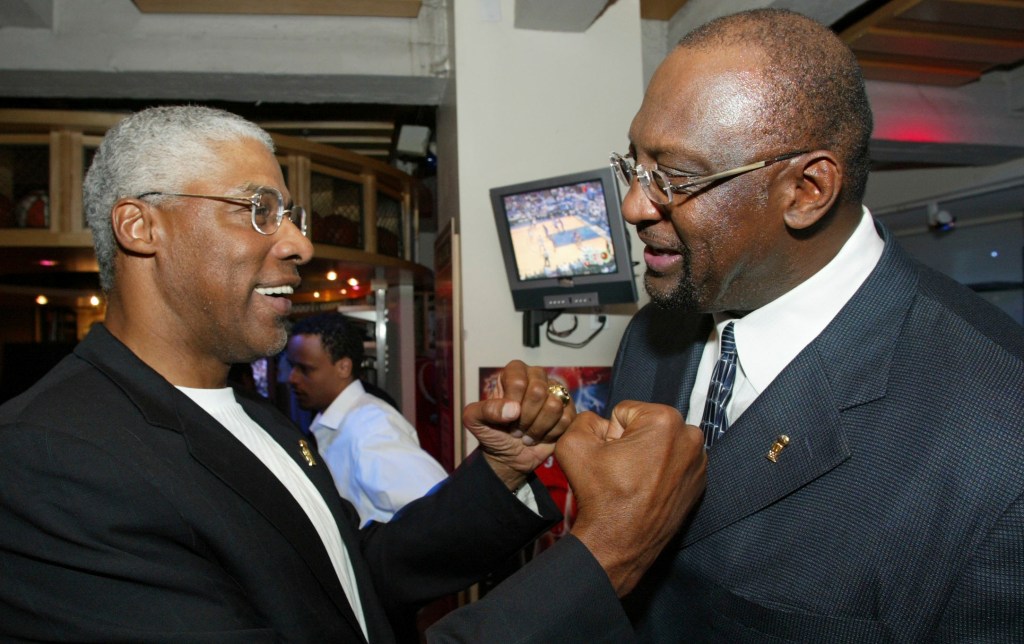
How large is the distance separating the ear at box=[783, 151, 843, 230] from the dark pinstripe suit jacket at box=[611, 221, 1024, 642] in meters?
0.15

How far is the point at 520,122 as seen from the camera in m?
3.77

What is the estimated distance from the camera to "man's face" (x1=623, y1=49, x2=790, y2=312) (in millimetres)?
1235

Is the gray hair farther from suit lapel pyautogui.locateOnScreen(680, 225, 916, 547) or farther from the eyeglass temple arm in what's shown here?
suit lapel pyautogui.locateOnScreen(680, 225, 916, 547)

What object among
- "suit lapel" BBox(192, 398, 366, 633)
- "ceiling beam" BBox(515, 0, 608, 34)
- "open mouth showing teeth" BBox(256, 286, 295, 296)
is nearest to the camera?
"suit lapel" BBox(192, 398, 366, 633)

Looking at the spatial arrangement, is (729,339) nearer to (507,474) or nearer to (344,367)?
(507,474)

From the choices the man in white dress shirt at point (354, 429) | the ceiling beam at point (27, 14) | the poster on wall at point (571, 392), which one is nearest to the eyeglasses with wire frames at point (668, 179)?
the man in white dress shirt at point (354, 429)

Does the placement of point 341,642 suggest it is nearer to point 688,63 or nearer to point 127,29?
point 688,63

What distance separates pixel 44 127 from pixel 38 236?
0.69 meters

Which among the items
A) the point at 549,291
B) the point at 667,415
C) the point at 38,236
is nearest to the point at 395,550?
the point at 667,415

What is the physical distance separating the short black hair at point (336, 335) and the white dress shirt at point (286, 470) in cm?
227

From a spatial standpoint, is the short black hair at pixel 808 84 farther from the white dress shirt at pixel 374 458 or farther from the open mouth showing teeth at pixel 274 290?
the white dress shirt at pixel 374 458

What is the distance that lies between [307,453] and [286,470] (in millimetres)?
122

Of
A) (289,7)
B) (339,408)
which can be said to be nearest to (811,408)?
(339,408)

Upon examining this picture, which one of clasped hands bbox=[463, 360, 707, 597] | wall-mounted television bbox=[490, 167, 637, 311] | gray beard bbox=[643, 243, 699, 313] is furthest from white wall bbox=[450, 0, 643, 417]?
clasped hands bbox=[463, 360, 707, 597]
